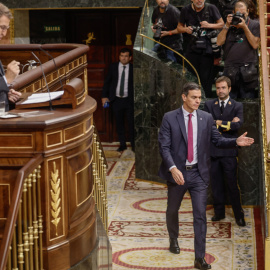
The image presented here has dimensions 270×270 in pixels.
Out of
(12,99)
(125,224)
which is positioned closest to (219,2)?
(125,224)

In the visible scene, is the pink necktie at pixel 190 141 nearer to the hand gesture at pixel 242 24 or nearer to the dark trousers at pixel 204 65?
the hand gesture at pixel 242 24

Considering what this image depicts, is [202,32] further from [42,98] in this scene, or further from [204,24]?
[42,98]

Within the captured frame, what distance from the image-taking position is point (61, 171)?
4574 mm

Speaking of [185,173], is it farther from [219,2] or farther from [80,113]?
[219,2]

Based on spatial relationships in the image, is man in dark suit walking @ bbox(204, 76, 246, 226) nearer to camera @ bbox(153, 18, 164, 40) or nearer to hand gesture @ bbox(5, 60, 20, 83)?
camera @ bbox(153, 18, 164, 40)

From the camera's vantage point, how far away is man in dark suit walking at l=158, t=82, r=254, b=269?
675cm

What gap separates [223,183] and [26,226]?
4.43m

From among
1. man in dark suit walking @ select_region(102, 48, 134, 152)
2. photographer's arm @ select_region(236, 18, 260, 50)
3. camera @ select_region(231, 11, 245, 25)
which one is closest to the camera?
camera @ select_region(231, 11, 245, 25)

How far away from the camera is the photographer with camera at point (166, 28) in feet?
31.6

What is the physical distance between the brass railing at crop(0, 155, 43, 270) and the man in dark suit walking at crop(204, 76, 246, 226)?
402 centimetres

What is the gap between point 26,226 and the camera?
14.1 ft

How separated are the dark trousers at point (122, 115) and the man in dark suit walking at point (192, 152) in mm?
4974

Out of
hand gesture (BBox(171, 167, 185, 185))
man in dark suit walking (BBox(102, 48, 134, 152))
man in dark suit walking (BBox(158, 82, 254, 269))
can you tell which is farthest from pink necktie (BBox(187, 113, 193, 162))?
man in dark suit walking (BBox(102, 48, 134, 152))

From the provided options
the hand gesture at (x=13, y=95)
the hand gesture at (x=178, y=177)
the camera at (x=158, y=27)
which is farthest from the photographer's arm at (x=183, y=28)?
the hand gesture at (x=13, y=95)
